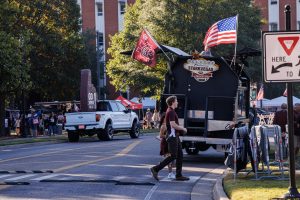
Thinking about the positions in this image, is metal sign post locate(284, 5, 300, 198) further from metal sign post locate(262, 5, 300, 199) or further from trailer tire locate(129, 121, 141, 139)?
trailer tire locate(129, 121, 141, 139)

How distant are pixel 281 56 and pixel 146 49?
10.4 meters

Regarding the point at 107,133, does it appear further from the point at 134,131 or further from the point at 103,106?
the point at 134,131

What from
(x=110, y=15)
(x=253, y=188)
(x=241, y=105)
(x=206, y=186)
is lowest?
(x=206, y=186)

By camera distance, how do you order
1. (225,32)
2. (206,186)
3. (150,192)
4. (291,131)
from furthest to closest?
1. (225,32)
2. (206,186)
3. (150,192)
4. (291,131)

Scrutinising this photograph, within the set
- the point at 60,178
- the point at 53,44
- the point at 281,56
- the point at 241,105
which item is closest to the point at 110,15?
the point at 53,44

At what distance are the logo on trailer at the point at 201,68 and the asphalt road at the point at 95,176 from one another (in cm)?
266

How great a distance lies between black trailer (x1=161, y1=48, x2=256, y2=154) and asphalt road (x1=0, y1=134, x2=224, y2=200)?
2.97 ft

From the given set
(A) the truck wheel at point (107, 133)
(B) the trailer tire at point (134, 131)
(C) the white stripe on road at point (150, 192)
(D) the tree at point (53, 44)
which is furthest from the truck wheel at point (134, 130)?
(C) the white stripe on road at point (150, 192)

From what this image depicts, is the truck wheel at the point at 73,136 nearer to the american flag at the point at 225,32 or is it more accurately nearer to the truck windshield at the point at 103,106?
the truck windshield at the point at 103,106

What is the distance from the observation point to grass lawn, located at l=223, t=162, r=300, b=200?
34.3ft

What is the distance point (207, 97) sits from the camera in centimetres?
1816

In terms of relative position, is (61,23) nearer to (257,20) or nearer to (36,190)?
(257,20)

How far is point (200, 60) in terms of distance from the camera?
18.1 metres

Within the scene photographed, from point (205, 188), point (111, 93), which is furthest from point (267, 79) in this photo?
point (111, 93)
